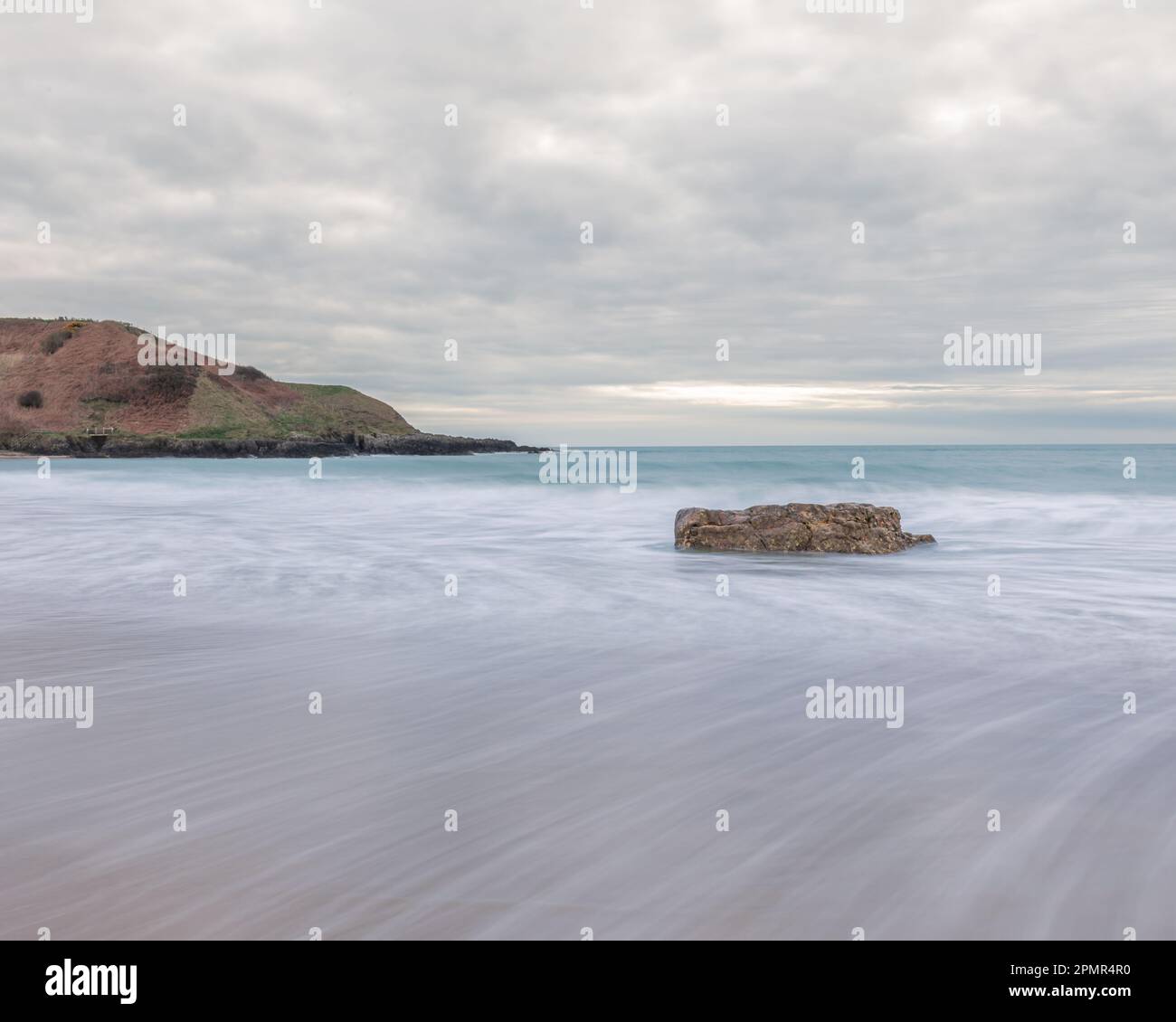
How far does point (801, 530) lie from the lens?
13531mm

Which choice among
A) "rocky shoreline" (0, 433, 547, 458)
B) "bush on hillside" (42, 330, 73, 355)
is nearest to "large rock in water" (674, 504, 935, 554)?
"rocky shoreline" (0, 433, 547, 458)

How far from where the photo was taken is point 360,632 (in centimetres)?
805

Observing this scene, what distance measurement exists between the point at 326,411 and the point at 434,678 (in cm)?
11935

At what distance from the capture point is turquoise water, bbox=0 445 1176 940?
3.22m

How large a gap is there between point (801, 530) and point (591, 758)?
9.52 m

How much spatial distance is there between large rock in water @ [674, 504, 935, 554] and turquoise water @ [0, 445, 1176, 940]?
198 cm

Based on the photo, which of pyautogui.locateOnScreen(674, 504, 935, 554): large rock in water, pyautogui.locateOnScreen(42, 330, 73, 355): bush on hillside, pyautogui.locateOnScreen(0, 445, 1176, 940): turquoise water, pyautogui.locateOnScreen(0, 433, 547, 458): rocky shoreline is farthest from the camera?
pyautogui.locateOnScreen(42, 330, 73, 355): bush on hillside

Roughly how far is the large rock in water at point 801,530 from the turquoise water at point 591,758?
1979 millimetres

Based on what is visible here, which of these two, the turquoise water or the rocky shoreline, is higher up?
the rocky shoreline

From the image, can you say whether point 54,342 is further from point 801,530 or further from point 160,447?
point 801,530

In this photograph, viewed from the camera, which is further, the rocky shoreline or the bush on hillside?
the bush on hillside

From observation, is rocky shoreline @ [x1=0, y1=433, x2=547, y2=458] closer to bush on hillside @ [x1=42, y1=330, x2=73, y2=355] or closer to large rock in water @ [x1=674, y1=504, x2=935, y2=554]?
bush on hillside @ [x1=42, y1=330, x2=73, y2=355]

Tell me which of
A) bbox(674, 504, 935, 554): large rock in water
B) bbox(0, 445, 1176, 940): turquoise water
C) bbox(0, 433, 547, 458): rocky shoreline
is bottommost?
bbox(0, 445, 1176, 940): turquoise water
